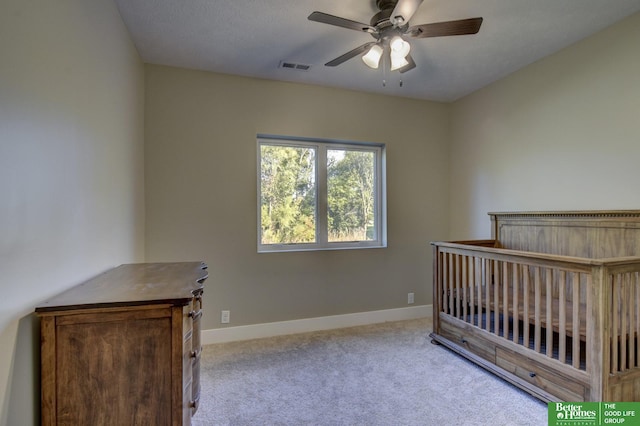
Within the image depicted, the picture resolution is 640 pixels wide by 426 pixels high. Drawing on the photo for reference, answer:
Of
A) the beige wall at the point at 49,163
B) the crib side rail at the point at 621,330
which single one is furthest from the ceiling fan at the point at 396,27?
the crib side rail at the point at 621,330

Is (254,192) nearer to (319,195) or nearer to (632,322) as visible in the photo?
(319,195)

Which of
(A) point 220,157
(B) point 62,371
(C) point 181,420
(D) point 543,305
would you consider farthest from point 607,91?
(B) point 62,371

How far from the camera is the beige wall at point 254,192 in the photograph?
2971mm

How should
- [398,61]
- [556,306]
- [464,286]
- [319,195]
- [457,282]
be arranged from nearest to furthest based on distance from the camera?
[398,61], [556,306], [464,286], [457,282], [319,195]

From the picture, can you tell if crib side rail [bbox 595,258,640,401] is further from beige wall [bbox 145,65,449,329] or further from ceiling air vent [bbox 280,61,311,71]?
ceiling air vent [bbox 280,61,311,71]

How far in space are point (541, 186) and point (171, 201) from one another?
343 centimetres

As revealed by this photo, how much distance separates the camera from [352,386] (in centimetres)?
227

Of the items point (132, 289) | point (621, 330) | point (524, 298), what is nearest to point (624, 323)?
point (621, 330)

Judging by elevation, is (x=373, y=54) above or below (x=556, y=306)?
above

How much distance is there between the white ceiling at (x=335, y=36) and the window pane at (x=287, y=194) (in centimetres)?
77

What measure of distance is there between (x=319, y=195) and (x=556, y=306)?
2282 mm

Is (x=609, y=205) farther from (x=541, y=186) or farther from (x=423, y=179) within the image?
(x=423, y=179)

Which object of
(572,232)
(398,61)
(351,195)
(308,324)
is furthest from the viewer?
(351,195)

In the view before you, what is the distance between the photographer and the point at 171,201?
9.75 feet
